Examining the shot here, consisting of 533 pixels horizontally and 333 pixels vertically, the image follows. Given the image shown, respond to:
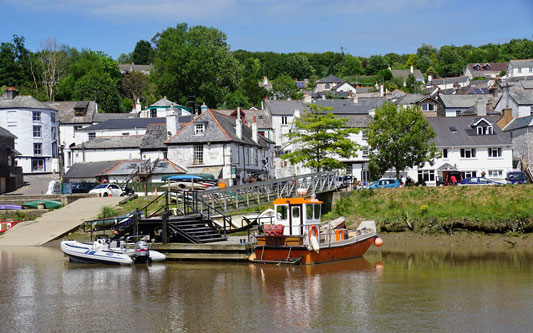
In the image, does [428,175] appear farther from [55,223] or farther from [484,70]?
[484,70]

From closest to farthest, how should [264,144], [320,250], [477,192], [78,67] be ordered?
[320,250], [477,192], [264,144], [78,67]

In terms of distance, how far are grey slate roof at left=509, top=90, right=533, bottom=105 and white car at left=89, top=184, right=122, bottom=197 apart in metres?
56.1

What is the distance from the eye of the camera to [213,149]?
205 ft

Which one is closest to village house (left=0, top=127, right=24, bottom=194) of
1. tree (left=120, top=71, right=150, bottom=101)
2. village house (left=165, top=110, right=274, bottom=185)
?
village house (left=165, top=110, right=274, bottom=185)

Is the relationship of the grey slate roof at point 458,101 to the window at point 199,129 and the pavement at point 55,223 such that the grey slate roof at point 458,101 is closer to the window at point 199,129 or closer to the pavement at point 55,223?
the window at point 199,129

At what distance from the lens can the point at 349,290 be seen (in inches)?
992

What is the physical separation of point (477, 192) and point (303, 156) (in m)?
16.3

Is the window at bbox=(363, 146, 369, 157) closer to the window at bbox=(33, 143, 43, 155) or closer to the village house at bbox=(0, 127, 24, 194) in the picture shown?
the village house at bbox=(0, 127, 24, 194)

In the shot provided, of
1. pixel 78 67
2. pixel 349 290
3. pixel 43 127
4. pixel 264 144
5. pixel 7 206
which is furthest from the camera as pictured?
pixel 78 67

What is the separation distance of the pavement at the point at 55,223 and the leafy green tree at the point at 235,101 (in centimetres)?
6120

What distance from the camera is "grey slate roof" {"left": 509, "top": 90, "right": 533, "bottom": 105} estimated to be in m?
84.3

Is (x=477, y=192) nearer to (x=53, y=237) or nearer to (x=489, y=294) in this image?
(x=489, y=294)

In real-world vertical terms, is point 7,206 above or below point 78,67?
below

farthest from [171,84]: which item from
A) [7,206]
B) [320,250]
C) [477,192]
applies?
[320,250]
